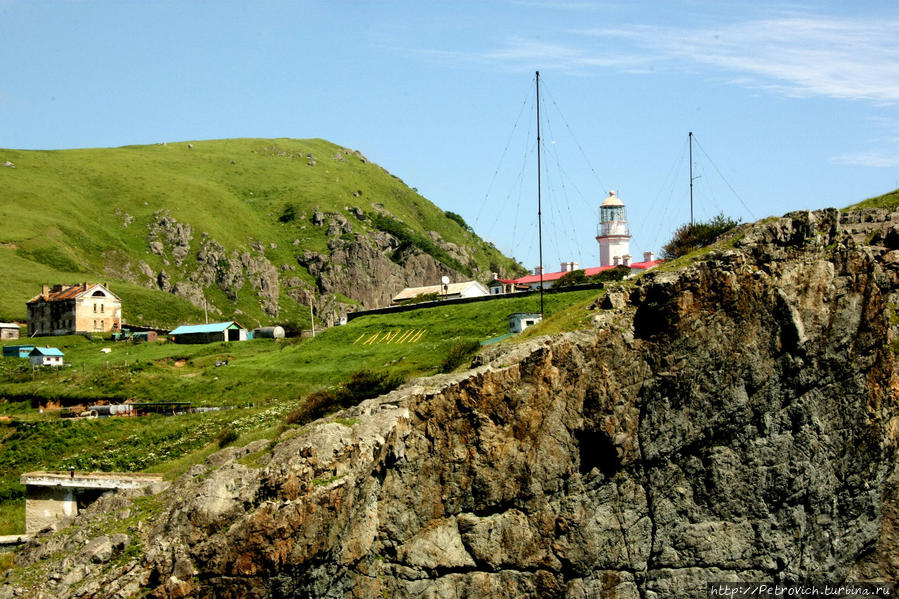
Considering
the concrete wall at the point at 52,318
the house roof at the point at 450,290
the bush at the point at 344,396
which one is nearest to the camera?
the bush at the point at 344,396

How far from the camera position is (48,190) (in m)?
185

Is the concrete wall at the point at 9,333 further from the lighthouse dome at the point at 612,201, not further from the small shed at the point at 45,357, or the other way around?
the lighthouse dome at the point at 612,201

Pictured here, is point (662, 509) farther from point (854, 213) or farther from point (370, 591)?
point (854, 213)

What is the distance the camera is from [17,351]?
95938mm

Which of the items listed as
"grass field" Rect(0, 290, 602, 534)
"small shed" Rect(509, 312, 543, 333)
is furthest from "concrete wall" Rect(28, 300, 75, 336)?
"small shed" Rect(509, 312, 543, 333)

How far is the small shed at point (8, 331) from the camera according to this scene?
114m

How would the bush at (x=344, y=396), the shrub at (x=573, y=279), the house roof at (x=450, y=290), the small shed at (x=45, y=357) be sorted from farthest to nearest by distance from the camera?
the house roof at (x=450, y=290) → the small shed at (x=45, y=357) → the shrub at (x=573, y=279) → the bush at (x=344, y=396)

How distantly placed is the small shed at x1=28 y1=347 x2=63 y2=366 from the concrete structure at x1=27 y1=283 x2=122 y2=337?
19.1 m

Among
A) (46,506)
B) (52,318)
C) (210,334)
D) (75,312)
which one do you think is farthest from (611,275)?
(52,318)

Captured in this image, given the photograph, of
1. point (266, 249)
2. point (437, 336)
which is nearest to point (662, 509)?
point (437, 336)

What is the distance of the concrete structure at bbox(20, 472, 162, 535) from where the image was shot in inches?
1789

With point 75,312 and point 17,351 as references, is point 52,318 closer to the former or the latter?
point 75,312

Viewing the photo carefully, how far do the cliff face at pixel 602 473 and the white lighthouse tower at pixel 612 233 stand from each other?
62866 mm

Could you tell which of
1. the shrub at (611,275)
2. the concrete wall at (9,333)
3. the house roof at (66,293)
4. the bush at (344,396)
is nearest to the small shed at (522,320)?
the bush at (344,396)
